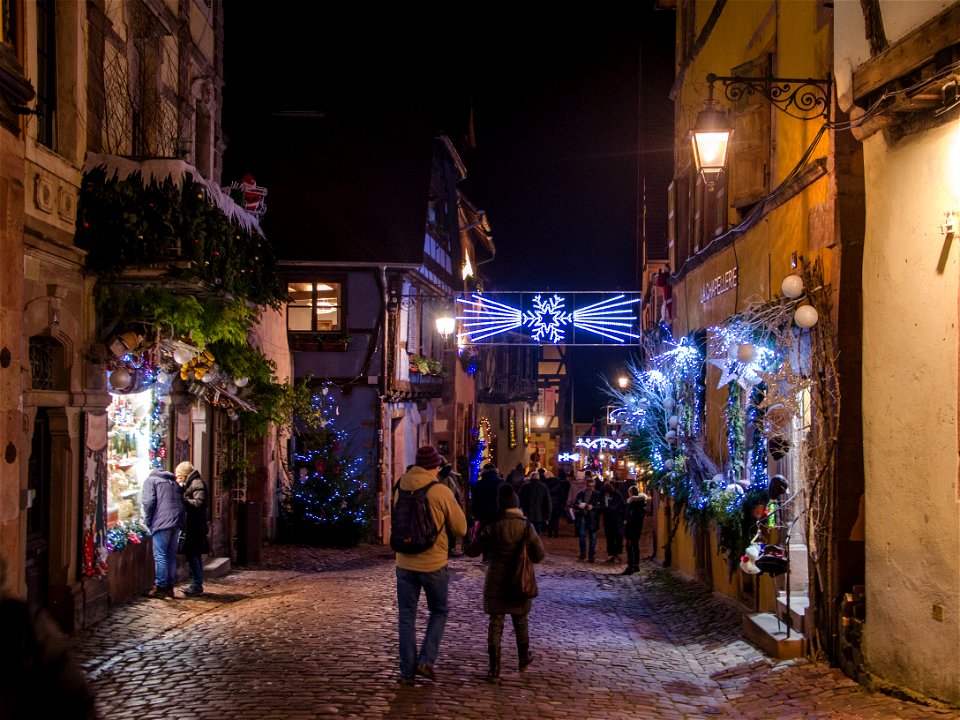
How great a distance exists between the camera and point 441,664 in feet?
30.1

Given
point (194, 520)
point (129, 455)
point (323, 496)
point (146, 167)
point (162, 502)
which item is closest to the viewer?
point (146, 167)

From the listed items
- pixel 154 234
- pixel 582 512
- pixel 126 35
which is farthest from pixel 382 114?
pixel 154 234

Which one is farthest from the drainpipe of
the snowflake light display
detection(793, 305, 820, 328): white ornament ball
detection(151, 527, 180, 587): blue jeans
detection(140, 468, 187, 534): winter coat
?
detection(793, 305, 820, 328): white ornament ball

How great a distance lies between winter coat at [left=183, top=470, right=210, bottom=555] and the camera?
1303 cm

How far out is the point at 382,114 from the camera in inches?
1001

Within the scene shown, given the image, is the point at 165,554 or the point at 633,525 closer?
the point at 165,554

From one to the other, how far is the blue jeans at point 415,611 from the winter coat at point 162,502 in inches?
196

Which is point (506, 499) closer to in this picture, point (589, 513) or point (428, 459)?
point (428, 459)

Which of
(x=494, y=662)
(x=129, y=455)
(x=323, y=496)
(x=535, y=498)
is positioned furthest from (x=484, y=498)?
(x=494, y=662)

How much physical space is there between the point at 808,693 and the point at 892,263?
3392mm

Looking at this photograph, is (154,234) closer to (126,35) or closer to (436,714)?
(126,35)

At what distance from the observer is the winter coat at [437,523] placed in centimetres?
834

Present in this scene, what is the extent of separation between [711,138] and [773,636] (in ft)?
15.2

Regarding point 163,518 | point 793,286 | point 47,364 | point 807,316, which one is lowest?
point 163,518
